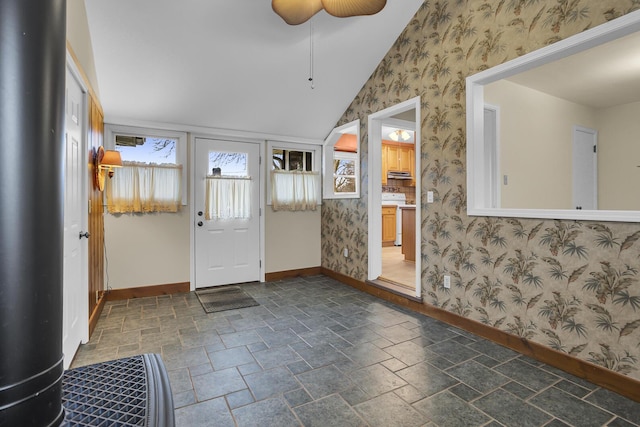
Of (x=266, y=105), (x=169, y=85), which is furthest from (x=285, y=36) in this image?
(x=169, y=85)

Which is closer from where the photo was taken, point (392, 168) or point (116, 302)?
point (116, 302)

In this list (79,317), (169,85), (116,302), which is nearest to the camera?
(79,317)

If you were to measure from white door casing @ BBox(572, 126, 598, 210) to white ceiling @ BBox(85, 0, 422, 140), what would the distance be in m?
3.21

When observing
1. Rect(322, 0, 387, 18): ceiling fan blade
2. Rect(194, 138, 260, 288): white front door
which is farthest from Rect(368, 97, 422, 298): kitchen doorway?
Rect(194, 138, 260, 288): white front door

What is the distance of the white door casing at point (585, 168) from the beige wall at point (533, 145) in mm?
141

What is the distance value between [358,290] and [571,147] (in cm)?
362

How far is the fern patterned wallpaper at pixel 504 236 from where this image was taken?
2.03 meters

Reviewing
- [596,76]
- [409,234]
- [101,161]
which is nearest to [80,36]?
[101,161]

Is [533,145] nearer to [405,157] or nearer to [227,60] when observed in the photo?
[227,60]

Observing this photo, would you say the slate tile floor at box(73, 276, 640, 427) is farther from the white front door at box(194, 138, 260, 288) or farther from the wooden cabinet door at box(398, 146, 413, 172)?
the wooden cabinet door at box(398, 146, 413, 172)

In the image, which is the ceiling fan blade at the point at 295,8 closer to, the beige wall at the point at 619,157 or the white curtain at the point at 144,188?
the white curtain at the point at 144,188

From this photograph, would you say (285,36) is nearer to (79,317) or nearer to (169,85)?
(169,85)

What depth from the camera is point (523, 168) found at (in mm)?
4078

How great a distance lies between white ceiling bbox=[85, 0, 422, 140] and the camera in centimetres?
290
